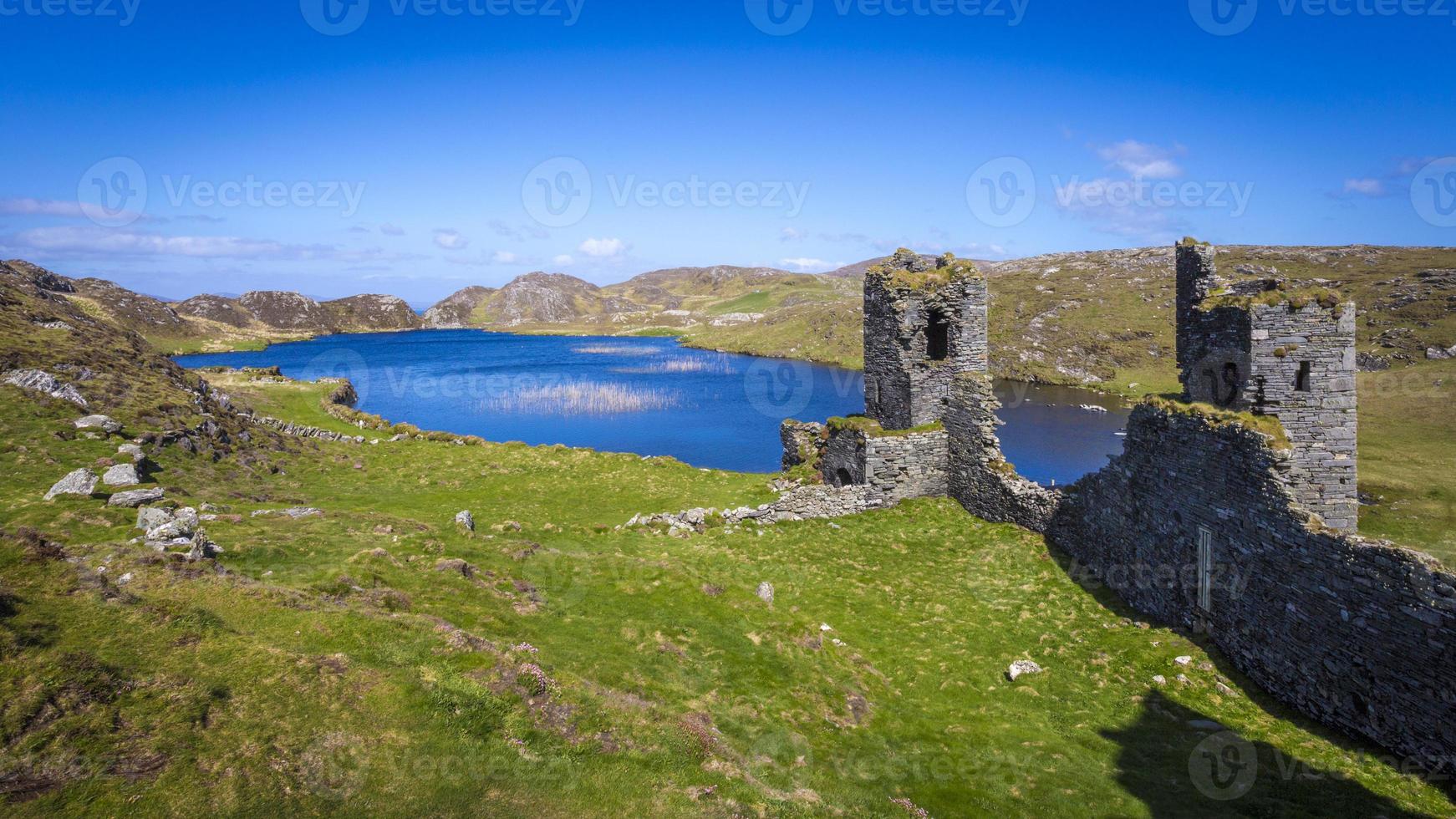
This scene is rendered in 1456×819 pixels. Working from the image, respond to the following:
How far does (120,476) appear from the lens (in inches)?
742

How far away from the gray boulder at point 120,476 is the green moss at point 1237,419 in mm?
27636

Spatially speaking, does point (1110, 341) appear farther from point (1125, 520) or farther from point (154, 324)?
point (154, 324)

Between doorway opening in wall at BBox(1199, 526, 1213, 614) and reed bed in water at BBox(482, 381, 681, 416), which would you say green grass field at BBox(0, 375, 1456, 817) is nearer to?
doorway opening in wall at BBox(1199, 526, 1213, 614)

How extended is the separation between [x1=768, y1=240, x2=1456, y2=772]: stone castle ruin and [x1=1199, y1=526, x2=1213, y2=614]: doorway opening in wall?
0.12ft

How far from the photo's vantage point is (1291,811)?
981 centimetres

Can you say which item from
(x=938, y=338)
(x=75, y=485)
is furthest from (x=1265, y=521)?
(x=75, y=485)

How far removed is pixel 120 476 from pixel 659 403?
2512 inches

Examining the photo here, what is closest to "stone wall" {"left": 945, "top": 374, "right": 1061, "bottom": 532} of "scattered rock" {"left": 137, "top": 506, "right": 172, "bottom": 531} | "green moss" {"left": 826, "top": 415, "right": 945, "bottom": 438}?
"green moss" {"left": 826, "top": 415, "right": 945, "bottom": 438}

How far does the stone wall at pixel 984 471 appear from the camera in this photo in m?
21.6

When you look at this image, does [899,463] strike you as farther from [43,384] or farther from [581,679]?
[43,384]

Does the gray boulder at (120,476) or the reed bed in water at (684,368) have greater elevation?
the gray boulder at (120,476)

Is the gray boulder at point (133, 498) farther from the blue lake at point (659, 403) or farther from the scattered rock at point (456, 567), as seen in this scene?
the blue lake at point (659, 403)

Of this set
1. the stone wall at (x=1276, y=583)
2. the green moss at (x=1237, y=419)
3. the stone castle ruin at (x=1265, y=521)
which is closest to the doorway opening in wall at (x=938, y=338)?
the stone castle ruin at (x=1265, y=521)

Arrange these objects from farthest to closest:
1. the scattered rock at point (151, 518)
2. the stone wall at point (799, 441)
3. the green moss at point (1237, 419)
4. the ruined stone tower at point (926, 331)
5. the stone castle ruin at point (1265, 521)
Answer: the stone wall at point (799, 441) → the ruined stone tower at point (926, 331) → the scattered rock at point (151, 518) → the green moss at point (1237, 419) → the stone castle ruin at point (1265, 521)
